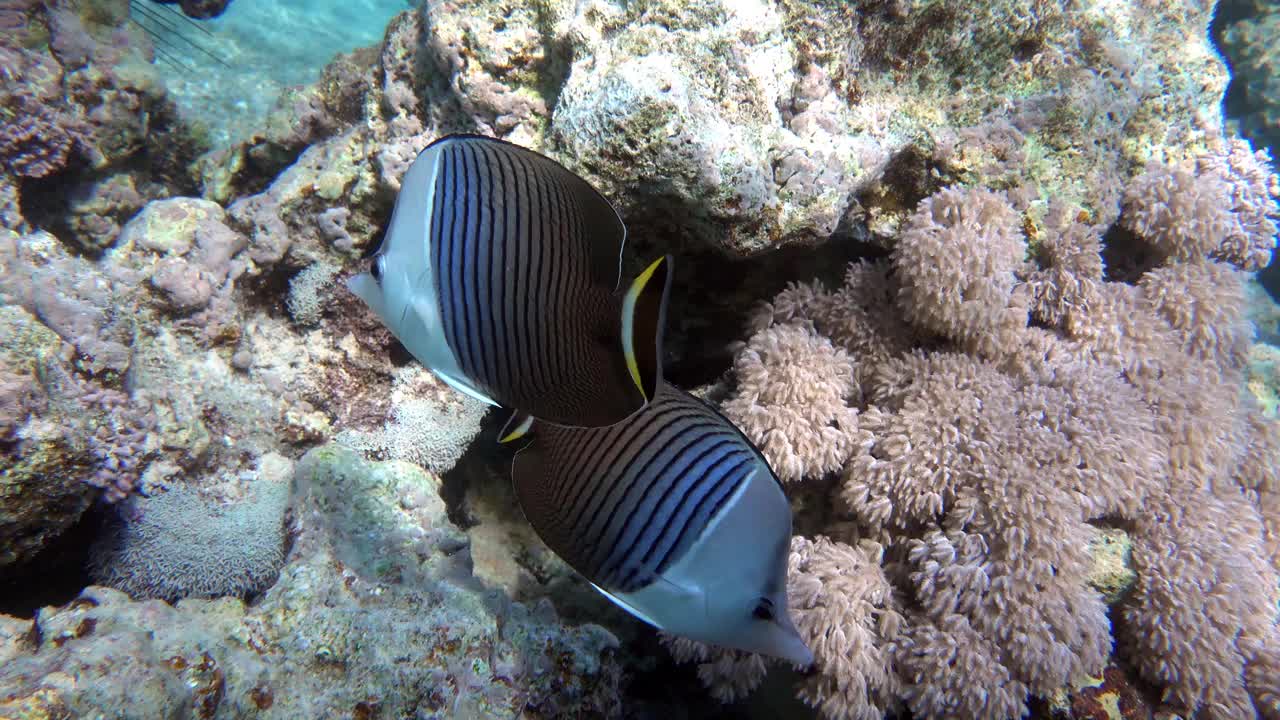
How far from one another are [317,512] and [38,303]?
1.51 meters

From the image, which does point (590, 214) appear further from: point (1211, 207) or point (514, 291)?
point (1211, 207)

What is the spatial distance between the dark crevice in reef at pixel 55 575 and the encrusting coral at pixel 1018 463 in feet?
9.59

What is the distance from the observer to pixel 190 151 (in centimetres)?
492

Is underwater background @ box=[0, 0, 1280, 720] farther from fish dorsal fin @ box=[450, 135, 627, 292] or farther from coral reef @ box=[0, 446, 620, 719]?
fish dorsal fin @ box=[450, 135, 627, 292]

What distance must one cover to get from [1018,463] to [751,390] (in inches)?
41.8

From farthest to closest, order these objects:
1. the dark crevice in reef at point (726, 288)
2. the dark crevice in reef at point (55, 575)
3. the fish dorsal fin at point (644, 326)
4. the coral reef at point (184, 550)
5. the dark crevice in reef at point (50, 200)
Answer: the dark crevice in reef at point (50, 200)
the dark crevice in reef at point (726, 288)
the coral reef at point (184, 550)
the dark crevice in reef at point (55, 575)
the fish dorsal fin at point (644, 326)

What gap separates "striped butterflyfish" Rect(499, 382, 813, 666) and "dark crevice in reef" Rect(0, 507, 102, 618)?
268cm

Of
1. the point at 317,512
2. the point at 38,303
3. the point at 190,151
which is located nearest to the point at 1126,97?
the point at 317,512

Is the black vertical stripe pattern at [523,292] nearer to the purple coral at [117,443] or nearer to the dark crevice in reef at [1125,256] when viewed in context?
the purple coral at [117,443]

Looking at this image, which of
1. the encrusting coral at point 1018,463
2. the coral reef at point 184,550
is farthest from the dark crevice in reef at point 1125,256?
the coral reef at point 184,550

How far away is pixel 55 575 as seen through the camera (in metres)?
2.66

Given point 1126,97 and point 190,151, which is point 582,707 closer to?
point 1126,97

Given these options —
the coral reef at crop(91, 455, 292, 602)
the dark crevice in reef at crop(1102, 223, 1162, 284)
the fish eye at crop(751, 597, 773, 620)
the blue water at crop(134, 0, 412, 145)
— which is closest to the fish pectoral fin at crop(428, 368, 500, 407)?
the fish eye at crop(751, 597, 773, 620)

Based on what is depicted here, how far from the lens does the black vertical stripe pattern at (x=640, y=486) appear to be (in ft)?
3.46
